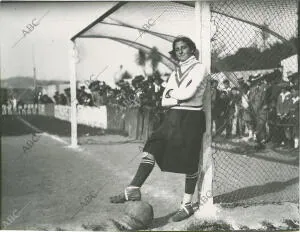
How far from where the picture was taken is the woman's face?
413cm

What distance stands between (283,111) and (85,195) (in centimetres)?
570

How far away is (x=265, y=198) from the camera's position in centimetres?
500

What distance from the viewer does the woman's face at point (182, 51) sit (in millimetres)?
4133

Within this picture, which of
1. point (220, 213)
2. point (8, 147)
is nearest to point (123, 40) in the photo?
point (8, 147)

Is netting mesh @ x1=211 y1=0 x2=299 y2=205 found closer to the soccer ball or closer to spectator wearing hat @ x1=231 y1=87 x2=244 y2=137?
spectator wearing hat @ x1=231 y1=87 x2=244 y2=137

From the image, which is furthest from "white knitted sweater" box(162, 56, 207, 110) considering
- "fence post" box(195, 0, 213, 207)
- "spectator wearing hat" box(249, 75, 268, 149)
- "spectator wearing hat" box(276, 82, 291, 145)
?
"spectator wearing hat" box(276, 82, 291, 145)

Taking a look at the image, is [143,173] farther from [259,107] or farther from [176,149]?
[259,107]

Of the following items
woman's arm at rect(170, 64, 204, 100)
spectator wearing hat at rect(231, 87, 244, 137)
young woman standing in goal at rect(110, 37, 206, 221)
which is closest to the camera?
woman's arm at rect(170, 64, 204, 100)

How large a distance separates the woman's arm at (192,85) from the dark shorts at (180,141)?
0.64ft

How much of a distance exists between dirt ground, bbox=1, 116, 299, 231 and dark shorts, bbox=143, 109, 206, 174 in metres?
0.59

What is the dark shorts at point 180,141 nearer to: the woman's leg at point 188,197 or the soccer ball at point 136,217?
the woman's leg at point 188,197

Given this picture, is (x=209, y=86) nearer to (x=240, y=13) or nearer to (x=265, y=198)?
(x=265, y=198)

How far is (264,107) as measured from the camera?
9.49 m

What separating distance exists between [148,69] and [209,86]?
26.7 metres
